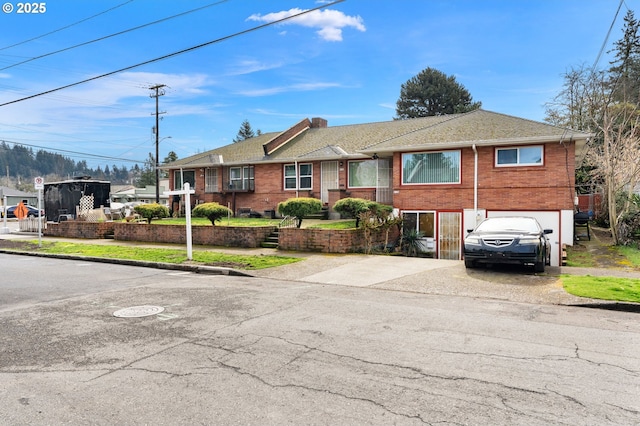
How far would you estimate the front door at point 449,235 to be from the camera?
57.2ft

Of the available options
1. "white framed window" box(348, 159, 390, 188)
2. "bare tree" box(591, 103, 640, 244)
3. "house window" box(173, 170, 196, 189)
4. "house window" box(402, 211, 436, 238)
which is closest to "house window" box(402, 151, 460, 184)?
"house window" box(402, 211, 436, 238)

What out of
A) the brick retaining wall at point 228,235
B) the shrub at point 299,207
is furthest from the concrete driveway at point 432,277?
the shrub at point 299,207

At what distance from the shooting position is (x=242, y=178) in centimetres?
2666

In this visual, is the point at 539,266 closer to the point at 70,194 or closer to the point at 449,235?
the point at 449,235

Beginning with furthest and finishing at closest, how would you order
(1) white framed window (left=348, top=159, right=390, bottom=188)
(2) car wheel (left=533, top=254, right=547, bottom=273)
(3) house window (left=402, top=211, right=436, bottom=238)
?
(1) white framed window (left=348, top=159, right=390, bottom=188) < (3) house window (left=402, top=211, right=436, bottom=238) < (2) car wheel (left=533, top=254, right=547, bottom=273)

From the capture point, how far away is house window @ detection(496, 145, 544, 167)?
16.1 metres

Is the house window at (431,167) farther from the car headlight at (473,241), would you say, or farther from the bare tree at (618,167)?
the car headlight at (473,241)

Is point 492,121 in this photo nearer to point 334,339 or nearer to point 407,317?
point 407,317

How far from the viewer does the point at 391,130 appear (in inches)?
966

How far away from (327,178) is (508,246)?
45.7 ft

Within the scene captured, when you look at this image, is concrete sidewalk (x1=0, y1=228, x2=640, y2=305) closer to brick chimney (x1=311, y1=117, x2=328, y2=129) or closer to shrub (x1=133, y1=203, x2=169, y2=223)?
shrub (x1=133, y1=203, x2=169, y2=223)

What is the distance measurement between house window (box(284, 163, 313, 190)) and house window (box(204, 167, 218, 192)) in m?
5.67

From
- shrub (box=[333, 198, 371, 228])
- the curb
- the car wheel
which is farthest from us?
shrub (box=[333, 198, 371, 228])

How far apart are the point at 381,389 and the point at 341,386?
1.25ft
